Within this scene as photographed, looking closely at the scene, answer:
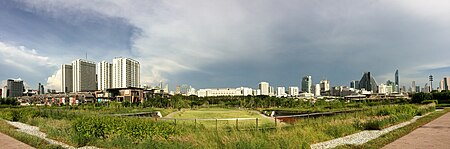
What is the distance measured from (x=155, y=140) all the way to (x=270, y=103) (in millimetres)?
82522

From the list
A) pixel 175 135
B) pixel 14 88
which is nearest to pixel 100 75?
pixel 14 88

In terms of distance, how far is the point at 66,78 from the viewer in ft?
557

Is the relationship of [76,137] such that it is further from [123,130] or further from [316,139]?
[316,139]

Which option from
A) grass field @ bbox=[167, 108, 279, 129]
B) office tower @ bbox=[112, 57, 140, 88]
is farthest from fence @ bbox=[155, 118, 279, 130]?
office tower @ bbox=[112, 57, 140, 88]

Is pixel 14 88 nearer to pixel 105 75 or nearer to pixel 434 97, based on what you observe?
pixel 105 75

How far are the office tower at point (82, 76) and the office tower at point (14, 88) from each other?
55162 millimetres

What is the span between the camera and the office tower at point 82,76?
16262cm

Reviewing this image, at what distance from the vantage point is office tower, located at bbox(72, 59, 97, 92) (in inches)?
6403

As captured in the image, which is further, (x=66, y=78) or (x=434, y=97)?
(x=66, y=78)

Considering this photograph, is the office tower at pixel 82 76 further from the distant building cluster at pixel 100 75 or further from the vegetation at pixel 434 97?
the vegetation at pixel 434 97

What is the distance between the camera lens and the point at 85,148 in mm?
11781

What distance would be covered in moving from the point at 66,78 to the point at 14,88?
52.3m

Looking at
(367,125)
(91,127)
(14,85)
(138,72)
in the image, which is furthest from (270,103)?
(14,85)

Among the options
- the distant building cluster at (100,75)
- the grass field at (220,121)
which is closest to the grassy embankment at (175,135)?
the grass field at (220,121)
